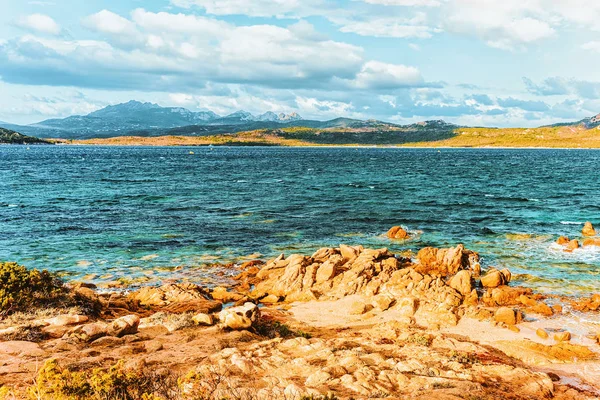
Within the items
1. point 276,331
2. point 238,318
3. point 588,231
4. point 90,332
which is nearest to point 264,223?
point 276,331

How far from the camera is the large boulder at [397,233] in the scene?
3884 cm

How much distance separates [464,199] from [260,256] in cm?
3954

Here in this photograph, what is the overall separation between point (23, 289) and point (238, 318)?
9894 millimetres

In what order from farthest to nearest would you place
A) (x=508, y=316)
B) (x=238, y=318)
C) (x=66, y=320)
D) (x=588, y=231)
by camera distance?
(x=588, y=231) → (x=508, y=316) → (x=238, y=318) → (x=66, y=320)

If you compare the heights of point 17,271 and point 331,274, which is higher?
point 17,271

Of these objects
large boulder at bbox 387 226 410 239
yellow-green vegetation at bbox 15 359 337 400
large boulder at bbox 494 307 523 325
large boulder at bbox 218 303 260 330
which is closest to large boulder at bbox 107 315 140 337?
large boulder at bbox 218 303 260 330

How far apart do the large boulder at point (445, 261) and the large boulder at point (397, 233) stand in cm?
771

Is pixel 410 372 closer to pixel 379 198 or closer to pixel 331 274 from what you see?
pixel 331 274

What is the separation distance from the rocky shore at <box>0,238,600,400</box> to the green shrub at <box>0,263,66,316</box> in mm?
1047

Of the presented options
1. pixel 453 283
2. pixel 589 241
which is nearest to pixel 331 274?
pixel 453 283

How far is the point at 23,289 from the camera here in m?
20.0

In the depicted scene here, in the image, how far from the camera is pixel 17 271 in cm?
2031

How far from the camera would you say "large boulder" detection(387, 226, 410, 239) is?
127 feet

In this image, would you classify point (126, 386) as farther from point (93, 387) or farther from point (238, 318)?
point (238, 318)
